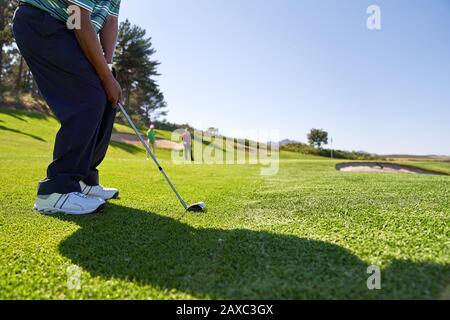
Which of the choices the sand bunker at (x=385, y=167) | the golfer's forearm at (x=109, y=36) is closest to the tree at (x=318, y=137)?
the sand bunker at (x=385, y=167)

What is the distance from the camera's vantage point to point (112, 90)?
8.87ft

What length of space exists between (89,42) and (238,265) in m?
1.95

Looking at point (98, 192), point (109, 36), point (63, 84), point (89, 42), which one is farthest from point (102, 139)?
point (109, 36)

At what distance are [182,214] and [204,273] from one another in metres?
1.22

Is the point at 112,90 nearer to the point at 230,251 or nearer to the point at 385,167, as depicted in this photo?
the point at 230,251

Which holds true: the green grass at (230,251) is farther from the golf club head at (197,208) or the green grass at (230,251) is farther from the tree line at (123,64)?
the tree line at (123,64)

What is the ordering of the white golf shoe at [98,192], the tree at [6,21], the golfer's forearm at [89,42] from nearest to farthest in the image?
the golfer's forearm at [89,42], the white golf shoe at [98,192], the tree at [6,21]

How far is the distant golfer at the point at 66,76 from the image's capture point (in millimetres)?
2428

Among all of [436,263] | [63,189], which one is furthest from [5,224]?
[436,263]

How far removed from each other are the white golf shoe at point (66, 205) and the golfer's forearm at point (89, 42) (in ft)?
3.22

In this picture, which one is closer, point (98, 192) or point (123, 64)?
point (98, 192)

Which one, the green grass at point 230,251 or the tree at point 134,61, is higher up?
the tree at point 134,61

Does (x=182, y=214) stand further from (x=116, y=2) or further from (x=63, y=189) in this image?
(x=116, y=2)
